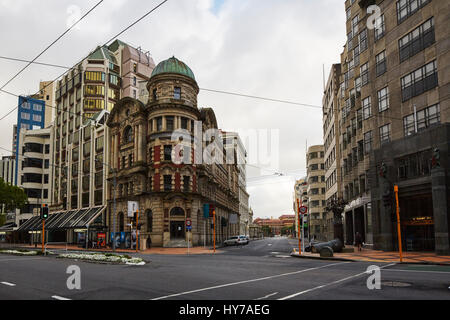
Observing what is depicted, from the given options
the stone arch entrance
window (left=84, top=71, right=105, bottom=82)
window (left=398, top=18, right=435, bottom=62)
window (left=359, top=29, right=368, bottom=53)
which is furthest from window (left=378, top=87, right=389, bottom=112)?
window (left=84, top=71, right=105, bottom=82)

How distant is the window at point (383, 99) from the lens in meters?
35.4

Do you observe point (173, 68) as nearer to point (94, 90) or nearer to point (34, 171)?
point (94, 90)

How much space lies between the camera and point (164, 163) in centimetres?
4941

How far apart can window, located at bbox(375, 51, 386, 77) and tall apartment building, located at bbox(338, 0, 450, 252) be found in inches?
3.6

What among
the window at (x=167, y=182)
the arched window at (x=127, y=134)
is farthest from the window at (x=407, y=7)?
the arched window at (x=127, y=134)

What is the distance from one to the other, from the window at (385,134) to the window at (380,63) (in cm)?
501

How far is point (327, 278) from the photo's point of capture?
13875 mm

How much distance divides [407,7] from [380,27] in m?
4.10

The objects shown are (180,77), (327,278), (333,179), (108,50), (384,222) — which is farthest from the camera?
(108,50)

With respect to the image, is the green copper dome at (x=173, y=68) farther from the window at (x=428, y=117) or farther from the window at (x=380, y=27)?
the window at (x=428, y=117)

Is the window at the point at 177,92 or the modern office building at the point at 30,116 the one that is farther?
the modern office building at the point at 30,116
